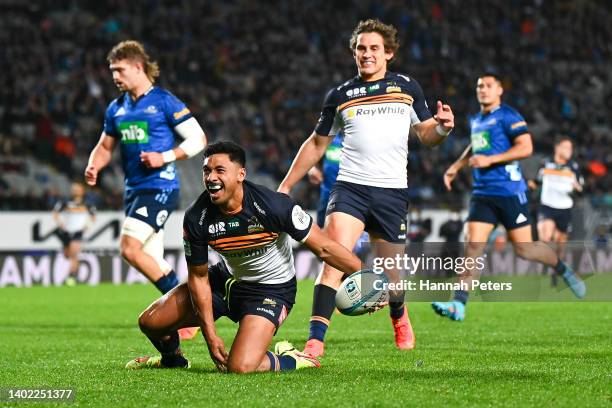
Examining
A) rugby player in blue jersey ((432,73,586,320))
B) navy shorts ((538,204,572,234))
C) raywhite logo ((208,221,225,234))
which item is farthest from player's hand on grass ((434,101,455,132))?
navy shorts ((538,204,572,234))

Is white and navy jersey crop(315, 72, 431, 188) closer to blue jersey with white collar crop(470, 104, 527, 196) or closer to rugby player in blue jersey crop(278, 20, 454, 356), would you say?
rugby player in blue jersey crop(278, 20, 454, 356)

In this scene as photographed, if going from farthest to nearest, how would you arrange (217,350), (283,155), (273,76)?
(273,76), (283,155), (217,350)

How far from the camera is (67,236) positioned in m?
20.0

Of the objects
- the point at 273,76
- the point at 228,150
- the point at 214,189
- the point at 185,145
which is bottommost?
the point at 214,189

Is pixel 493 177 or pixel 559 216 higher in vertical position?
pixel 493 177

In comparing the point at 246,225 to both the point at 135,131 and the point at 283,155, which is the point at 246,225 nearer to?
the point at 135,131

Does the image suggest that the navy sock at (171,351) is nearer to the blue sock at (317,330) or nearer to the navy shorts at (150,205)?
the blue sock at (317,330)

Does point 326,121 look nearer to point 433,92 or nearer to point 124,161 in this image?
point 124,161

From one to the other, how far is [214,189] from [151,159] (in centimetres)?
302

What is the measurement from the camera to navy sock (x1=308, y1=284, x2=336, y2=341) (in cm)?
746

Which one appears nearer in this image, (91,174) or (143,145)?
(91,174)

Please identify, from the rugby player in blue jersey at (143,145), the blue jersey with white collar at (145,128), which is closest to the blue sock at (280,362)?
the rugby player in blue jersey at (143,145)

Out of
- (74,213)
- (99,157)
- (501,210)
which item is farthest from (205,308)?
(74,213)

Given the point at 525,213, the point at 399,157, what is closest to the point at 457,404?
the point at 399,157
